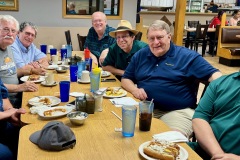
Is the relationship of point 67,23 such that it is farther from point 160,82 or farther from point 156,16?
point 156,16

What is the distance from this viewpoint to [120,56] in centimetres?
336

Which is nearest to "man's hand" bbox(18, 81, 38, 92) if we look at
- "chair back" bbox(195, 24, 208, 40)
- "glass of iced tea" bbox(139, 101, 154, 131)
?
"glass of iced tea" bbox(139, 101, 154, 131)

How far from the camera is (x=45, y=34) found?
20.8ft

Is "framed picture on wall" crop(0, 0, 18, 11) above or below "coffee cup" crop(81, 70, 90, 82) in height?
above

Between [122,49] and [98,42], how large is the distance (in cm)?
121

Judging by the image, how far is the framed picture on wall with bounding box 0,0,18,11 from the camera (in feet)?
19.3

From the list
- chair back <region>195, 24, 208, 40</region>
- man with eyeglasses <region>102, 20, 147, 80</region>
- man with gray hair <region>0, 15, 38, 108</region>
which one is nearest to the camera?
man with gray hair <region>0, 15, 38, 108</region>

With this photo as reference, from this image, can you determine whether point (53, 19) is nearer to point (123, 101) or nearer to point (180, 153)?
point (123, 101)

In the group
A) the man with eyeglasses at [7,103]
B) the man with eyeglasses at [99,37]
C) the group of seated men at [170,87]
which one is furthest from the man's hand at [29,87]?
the man with eyeglasses at [99,37]

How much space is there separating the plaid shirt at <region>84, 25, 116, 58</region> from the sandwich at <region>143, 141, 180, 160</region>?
296cm

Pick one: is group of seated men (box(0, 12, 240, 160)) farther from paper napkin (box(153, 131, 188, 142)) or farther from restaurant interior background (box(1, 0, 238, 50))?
restaurant interior background (box(1, 0, 238, 50))

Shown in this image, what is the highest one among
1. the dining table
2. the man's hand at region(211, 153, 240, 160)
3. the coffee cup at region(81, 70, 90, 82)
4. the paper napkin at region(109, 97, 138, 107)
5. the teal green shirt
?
the teal green shirt

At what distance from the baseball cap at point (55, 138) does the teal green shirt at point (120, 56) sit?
1886 millimetres

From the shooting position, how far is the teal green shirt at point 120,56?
10.8 feet
